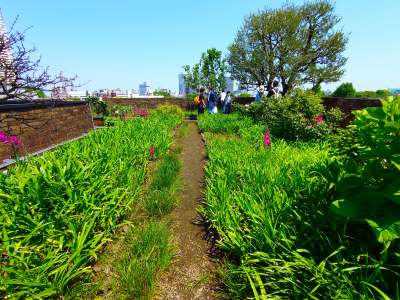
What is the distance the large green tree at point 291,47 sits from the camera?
2677 centimetres

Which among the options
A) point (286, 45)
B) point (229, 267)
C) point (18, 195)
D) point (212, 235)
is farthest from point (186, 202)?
point (286, 45)

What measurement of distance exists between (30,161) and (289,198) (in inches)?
151

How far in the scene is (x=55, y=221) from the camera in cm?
267

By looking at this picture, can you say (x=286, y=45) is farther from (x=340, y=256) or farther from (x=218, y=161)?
(x=340, y=256)

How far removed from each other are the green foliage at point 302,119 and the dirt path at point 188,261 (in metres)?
3.93

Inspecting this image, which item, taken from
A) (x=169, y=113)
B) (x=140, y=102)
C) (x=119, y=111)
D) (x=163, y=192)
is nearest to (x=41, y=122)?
(x=163, y=192)

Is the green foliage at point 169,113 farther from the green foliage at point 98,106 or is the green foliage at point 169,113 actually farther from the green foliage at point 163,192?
the green foliage at point 163,192

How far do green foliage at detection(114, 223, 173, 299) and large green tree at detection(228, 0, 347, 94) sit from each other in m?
27.0

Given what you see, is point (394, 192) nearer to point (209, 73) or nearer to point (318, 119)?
point (318, 119)

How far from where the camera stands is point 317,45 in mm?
28016

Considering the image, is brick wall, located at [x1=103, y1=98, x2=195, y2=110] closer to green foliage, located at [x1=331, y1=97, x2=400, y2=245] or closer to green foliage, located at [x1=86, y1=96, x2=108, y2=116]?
green foliage, located at [x1=86, y1=96, x2=108, y2=116]

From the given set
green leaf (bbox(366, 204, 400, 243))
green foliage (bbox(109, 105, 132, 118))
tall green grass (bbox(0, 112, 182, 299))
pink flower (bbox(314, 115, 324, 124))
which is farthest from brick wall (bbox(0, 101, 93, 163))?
pink flower (bbox(314, 115, 324, 124))

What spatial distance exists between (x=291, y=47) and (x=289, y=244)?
27.8 metres

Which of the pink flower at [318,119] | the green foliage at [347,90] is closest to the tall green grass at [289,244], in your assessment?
the pink flower at [318,119]
